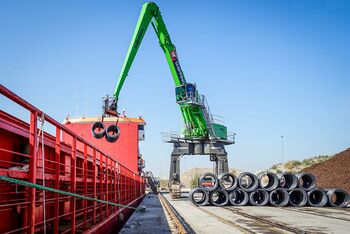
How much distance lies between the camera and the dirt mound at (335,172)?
23234 mm

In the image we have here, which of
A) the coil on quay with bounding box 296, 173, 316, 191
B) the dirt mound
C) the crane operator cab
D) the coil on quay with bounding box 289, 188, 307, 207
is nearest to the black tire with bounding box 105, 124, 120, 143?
the coil on quay with bounding box 289, 188, 307, 207

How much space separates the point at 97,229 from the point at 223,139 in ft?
96.7

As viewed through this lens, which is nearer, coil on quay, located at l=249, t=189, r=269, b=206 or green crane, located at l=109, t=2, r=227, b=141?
coil on quay, located at l=249, t=189, r=269, b=206

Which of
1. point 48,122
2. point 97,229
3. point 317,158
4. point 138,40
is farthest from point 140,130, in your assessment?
point 317,158

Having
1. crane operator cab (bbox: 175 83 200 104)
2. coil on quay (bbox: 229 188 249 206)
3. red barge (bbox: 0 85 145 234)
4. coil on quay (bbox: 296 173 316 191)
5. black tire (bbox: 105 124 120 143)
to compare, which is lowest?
coil on quay (bbox: 229 188 249 206)

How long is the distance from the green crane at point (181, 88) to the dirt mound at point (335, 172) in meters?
9.53

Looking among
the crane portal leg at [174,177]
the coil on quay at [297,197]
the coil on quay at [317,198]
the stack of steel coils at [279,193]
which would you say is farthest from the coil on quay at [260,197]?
the crane portal leg at [174,177]

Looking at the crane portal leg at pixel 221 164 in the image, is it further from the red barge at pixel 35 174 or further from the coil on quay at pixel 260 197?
the red barge at pixel 35 174

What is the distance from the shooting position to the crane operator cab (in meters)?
30.1

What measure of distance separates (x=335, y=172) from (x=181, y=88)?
13.3m

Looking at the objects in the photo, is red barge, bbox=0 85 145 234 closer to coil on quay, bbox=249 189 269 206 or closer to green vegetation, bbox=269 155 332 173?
coil on quay, bbox=249 189 269 206

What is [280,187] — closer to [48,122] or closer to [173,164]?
[173,164]

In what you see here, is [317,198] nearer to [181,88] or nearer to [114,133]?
[114,133]

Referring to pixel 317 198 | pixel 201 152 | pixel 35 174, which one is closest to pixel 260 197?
pixel 317 198
